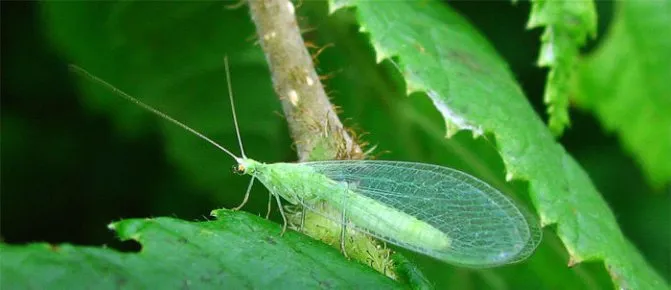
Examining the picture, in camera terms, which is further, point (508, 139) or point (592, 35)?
point (592, 35)

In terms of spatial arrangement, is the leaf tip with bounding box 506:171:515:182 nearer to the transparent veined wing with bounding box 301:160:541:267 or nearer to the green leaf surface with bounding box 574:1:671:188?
the transparent veined wing with bounding box 301:160:541:267

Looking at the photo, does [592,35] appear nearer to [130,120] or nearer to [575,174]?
[575,174]

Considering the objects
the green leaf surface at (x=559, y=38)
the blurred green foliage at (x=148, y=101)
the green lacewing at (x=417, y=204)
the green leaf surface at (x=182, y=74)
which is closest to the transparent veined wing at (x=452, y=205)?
the green lacewing at (x=417, y=204)

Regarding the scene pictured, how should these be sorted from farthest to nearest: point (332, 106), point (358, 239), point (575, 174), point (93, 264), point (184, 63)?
point (184, 63) → point (575, 174) → point (332, 106) → point (358, 239) → point (93, 264)

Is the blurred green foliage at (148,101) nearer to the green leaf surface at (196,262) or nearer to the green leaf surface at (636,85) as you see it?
the green leaf surface at (636,85)

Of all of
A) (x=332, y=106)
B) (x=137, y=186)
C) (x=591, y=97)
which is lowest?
(x=591, y=97)

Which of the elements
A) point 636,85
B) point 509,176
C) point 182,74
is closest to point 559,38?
point 509,176

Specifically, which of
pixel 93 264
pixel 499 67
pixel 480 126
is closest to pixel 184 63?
pixel 499 67
